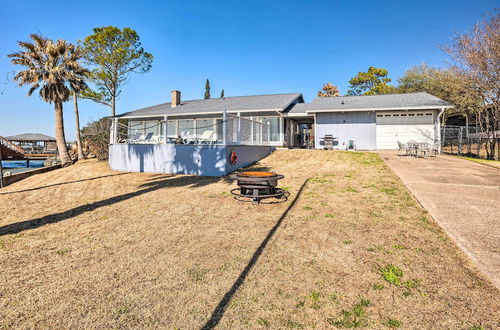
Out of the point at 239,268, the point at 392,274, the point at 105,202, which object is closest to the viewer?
the point at 392,274

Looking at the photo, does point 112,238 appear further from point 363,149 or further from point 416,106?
point 416,106

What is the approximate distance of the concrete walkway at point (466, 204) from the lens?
3.45 meters

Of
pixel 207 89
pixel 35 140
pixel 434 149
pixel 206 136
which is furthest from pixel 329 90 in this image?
pixel 35 140

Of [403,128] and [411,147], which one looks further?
[403,128]

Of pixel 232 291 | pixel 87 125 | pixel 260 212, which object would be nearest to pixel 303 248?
pixel 232 291

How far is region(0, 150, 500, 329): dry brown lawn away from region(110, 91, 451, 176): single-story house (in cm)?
540

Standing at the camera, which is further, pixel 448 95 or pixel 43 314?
pixel 448 95

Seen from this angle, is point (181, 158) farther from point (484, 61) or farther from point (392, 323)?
point (484, 61)

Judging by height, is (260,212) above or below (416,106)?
below

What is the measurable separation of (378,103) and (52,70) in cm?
2378

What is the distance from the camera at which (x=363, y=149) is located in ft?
59.5

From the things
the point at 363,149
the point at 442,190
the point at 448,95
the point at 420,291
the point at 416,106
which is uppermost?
the point at 448,95

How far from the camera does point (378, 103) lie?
59.9 ft

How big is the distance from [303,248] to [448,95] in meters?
33.3
